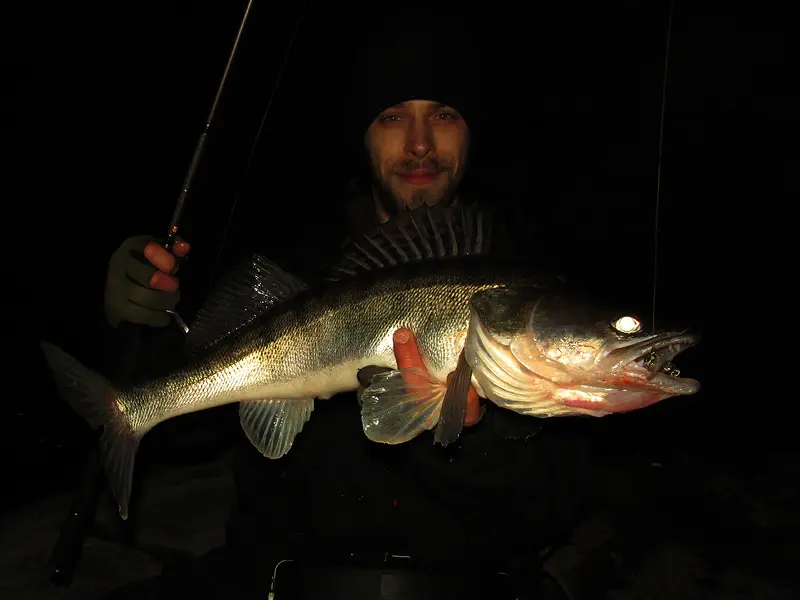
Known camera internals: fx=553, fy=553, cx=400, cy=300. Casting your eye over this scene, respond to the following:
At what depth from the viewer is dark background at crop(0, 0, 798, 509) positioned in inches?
235

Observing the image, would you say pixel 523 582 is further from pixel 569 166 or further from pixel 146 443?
pixel 569 166

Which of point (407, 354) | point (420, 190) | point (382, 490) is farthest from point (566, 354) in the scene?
point (420, 190)

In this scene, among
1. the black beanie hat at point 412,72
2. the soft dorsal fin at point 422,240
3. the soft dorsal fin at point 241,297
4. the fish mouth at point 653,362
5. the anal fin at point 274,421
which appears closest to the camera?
the fish mouth at point 653,362

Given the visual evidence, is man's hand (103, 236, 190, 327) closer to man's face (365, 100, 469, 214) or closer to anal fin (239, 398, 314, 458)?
anal fin (239, 398, 314, 458)

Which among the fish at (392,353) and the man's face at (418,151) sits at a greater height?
the man's face at (418,151)

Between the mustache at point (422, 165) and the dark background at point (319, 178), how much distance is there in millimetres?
470

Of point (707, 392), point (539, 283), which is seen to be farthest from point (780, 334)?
point (539, 283)

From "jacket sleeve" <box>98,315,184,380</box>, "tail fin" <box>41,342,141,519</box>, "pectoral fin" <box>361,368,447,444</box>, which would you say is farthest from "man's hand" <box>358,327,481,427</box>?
"tail fin" <box>41,342,141,519</box>

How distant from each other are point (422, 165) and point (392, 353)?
1.18m

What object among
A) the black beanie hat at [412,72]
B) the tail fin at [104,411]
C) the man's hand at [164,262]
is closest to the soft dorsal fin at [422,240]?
the man's hand at [164,262]

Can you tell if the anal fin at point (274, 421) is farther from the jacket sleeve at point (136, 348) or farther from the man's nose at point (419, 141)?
the man's nose at point (419, 141)

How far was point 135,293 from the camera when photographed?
2.24 meters

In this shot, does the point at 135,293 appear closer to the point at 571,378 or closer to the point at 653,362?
the point at 571,378

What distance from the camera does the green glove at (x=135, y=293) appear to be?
2.23 meters
